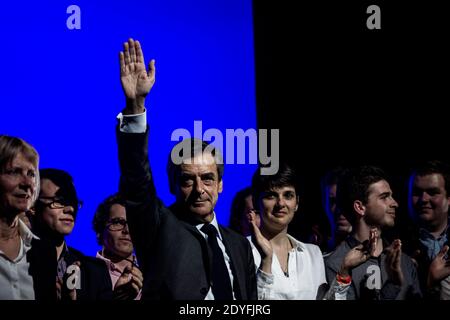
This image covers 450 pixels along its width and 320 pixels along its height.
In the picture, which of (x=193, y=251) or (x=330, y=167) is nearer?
(x=193, y=251)

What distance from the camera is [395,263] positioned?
408 cm

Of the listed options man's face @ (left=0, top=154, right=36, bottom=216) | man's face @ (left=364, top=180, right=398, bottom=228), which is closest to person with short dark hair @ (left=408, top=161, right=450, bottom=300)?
man's face @ (left=364, top=180, right=398, bottom=228)

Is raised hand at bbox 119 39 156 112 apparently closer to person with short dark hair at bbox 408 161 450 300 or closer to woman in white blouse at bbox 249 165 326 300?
woman in white blouse at bbox 249 165 326 300

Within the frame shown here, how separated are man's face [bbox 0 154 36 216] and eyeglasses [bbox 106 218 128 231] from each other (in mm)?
764

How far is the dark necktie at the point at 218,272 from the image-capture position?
145 inches

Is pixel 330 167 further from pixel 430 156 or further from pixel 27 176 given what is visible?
pixel 27 176

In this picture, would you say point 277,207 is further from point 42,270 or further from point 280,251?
point 42,270

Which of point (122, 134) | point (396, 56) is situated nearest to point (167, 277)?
point (122, 134)

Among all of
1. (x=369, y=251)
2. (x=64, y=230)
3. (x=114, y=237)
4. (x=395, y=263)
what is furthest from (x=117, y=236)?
(x=395, y=263)

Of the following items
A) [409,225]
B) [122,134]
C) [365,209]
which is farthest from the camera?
[409,225]

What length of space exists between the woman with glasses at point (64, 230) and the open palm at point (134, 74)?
0.75 meters

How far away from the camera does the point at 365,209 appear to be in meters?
4.37
